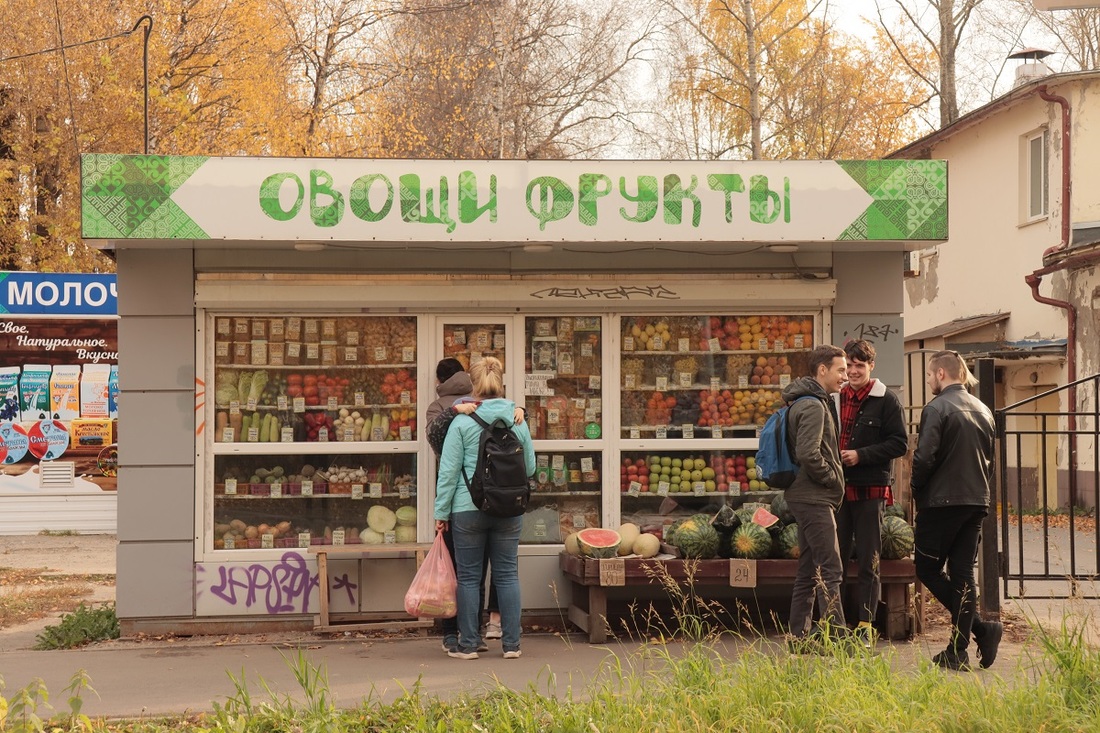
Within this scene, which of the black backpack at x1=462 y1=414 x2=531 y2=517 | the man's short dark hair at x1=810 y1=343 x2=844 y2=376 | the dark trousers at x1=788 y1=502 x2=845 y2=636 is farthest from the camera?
the black backpack at x1=462 y1=414 x2=531 y2=517

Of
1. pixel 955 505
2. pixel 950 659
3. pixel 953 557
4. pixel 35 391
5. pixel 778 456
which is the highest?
pixel 35 391

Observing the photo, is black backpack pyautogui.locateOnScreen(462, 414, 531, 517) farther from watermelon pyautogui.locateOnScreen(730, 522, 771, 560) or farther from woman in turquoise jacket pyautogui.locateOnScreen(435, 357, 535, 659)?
watermelon pyautogui.locateOnScreen(730, 522, 771, 560)

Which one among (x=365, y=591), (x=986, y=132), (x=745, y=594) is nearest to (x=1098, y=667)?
(x=745, y=594)

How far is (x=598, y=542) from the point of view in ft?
28.9

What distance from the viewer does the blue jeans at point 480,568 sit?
7.98 metres

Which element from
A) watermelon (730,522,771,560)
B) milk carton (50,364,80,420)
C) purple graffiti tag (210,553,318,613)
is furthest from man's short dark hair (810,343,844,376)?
milk carton (50,364,80,420)

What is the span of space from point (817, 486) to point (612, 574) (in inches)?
69.2

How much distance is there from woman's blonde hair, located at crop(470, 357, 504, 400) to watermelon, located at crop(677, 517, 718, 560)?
1.84 m

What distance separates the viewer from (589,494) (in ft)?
31.3

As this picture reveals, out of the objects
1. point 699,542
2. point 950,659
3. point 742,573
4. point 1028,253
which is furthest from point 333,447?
point 1028,253

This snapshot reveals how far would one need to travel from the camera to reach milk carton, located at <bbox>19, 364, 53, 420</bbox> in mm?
17297

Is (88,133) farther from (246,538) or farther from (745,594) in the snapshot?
(745,594)

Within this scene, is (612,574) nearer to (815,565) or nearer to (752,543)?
(752,543)

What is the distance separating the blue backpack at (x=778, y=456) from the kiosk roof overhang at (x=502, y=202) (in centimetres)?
162
